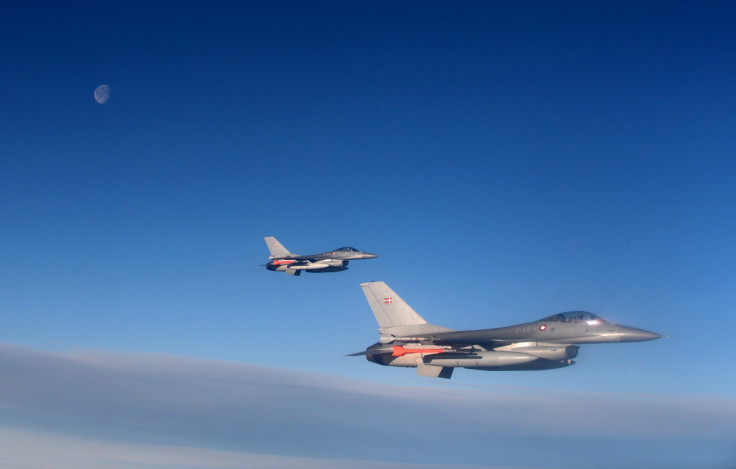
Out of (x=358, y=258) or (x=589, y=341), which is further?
(x=358, y=258)

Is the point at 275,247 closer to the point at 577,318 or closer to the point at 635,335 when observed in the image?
the point at 577,318

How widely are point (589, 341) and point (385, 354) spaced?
47.6 feet

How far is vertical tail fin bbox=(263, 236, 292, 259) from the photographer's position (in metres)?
65.9

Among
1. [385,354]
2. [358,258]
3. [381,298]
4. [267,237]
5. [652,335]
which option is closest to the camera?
[652,335]

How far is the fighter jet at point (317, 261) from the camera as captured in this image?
61312mm

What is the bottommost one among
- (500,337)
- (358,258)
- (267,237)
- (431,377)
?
(431,377)

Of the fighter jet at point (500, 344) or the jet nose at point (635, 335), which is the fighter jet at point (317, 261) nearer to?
the fighter jet at point (500, 344)

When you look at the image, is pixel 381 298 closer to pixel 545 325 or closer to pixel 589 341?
pixel 545 325

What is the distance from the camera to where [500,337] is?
3822cm

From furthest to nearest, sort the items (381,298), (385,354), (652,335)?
(381,298) → (385,354) → (652,335)

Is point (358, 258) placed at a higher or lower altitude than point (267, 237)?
lower

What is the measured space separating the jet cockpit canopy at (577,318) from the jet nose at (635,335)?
4.68 ft

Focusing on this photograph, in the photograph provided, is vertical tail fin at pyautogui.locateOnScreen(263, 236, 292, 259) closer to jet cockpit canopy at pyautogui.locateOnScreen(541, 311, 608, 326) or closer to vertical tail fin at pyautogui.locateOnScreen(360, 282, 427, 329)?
vertical tail fin at pyautogui.locateOnScreen(360, 282, 427, 329)

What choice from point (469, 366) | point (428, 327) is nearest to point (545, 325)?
point (469, 366)
